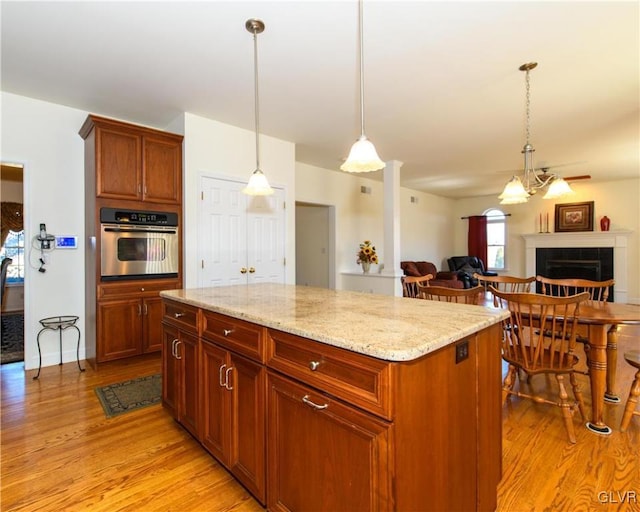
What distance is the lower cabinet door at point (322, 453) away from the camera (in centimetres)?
100

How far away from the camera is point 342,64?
273cm

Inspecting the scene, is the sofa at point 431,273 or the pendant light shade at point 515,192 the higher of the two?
the pendant light shade at point 515,192

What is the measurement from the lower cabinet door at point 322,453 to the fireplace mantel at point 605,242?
28.3 feet

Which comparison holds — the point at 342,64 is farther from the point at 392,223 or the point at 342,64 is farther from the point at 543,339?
the point at 392,223

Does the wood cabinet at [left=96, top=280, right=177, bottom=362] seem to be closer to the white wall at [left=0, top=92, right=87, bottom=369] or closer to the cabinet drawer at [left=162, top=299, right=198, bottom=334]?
the white wall at [left=0, top=92, right=87, bottom=369]

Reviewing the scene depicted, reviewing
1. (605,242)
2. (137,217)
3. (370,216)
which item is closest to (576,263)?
(605,242)

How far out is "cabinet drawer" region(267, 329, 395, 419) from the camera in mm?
976

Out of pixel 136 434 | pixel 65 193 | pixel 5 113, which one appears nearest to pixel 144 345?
pixel 136 434

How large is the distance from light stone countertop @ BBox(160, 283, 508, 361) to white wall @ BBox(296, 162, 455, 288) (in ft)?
13.5

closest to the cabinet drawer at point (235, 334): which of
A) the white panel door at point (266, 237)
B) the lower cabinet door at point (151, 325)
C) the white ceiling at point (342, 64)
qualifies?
the white ceiling at point (342, 64)

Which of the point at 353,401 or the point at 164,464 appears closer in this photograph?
the point at 353,401

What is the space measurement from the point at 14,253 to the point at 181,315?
631 centimetres

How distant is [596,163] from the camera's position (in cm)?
584

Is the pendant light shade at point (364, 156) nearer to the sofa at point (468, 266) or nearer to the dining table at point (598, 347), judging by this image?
the dining table at point (598, 347)
